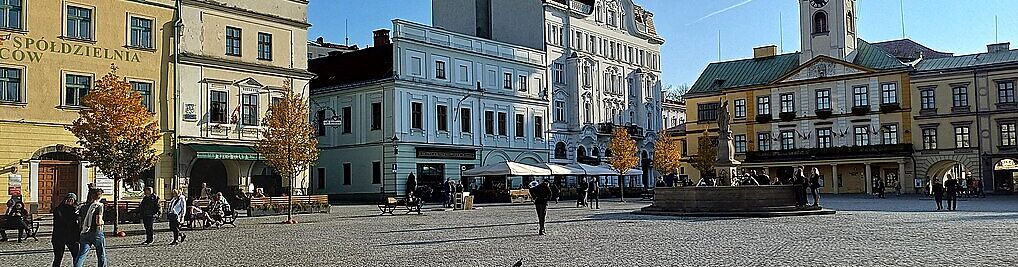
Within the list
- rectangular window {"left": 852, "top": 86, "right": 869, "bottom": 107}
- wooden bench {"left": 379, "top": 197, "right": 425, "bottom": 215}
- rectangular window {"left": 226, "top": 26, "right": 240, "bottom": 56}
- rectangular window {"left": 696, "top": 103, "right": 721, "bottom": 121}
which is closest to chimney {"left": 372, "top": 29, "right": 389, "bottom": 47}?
rectangular window {"left": 226, "top": 26, "right": 240, "bottom": 56}

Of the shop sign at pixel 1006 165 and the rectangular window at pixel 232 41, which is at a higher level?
the rectangular window at pixel 232 41

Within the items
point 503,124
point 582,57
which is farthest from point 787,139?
point 503,124

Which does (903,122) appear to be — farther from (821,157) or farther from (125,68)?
(125,68)

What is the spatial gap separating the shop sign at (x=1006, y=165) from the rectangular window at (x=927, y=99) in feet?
17.2

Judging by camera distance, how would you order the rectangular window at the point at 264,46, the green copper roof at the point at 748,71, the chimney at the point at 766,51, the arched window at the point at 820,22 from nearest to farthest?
the rectangular window at the point at 264,46, the arched window at the point at 820,22, the green copper roof at the point at 748,71, the chimney at the point at 766,51

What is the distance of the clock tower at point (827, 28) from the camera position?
69688mm

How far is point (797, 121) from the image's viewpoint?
7081 centimetres

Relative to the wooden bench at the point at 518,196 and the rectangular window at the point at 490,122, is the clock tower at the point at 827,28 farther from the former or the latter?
the wooden bench at the point at 518,196

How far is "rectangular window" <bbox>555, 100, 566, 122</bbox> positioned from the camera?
212ft

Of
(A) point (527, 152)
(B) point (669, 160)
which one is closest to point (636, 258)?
(A) point (527, 152)

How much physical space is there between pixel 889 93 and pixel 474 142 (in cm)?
2984

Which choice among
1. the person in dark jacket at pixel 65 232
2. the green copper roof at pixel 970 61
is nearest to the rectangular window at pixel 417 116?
the green copper roof at pixel 970 61

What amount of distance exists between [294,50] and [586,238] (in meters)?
24.4

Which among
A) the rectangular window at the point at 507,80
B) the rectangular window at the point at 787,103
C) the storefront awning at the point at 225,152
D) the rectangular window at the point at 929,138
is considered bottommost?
the storefront awning at the point at 225,152
